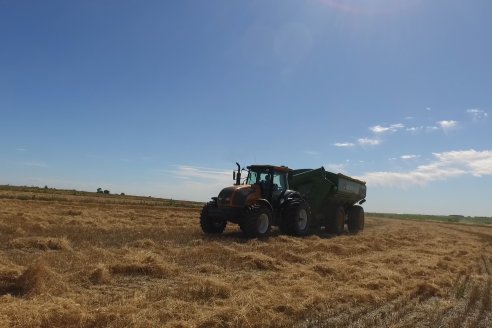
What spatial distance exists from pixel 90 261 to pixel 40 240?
2.69m

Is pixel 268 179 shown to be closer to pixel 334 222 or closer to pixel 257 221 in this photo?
pixel 257 221

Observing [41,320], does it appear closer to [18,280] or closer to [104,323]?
[104,323]

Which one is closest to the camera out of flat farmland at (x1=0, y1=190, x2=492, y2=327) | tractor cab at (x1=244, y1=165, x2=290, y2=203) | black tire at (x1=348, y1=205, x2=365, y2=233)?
flat farmland at (x1=0, y1=190, x2=492, y2=327)

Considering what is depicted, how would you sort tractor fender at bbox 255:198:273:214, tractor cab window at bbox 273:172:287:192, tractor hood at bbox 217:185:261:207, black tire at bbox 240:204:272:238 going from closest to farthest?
1. black tire at bbox 240:204:272:238
2. tractor hood at bbox 217:185:261:207
3. tractor fender at bbox 255:198:273:214
4. tractor cab window at bbox 273:172:287:192

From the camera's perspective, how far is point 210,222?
1549cm

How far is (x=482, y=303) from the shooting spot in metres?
6.59

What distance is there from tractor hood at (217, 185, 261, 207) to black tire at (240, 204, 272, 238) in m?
0.37

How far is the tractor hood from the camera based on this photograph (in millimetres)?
14211

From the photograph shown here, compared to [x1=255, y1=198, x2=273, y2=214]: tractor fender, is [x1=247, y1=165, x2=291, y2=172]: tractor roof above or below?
above

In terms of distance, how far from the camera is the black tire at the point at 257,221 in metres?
13.8

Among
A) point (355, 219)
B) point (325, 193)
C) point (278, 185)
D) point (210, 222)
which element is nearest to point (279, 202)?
point (278, 185)

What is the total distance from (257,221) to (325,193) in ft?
16.7

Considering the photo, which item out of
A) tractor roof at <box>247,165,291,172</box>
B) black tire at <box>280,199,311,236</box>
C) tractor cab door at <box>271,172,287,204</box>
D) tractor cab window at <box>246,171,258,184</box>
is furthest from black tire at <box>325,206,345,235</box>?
tractor cab window at <box>246,171,258,184</box>

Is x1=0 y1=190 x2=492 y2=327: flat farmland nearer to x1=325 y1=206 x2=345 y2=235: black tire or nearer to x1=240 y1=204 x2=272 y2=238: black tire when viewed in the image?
x1=240 y1=204 x2=272 y2=238: black tire
